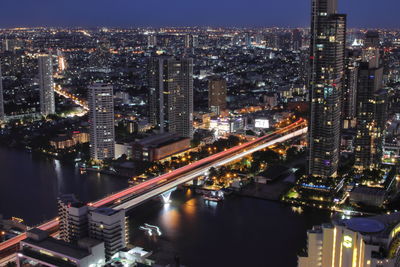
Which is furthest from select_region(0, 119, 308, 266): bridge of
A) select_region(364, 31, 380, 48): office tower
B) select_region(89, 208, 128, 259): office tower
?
select_region(364, 31, 380, 48): office tower

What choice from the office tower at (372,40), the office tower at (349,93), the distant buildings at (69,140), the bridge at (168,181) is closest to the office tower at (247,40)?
the office tower at (372,40)

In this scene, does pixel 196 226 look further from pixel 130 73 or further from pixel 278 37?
pixel 278 37

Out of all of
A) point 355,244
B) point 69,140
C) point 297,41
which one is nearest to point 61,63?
point 297,41

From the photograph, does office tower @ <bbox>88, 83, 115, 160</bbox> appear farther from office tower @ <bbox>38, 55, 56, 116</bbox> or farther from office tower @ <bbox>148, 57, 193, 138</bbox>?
office tower @ <bbox>38, 55, 56, 116</bbox>

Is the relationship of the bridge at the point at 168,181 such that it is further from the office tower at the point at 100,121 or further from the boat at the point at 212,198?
the office tower at the point at 100,121

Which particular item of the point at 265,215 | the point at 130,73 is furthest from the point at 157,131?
the point at 130,73

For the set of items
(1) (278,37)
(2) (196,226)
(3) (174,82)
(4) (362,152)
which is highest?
(1) (278,37)

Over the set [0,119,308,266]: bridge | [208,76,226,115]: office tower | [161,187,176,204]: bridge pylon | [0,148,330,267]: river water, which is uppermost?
[208,76,226,115]: office tower
